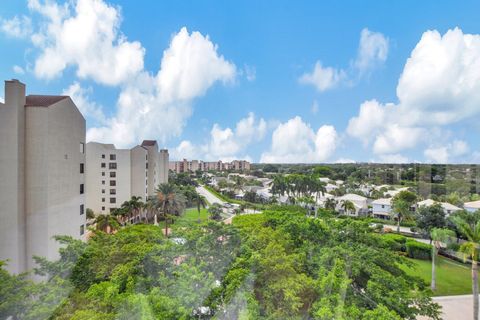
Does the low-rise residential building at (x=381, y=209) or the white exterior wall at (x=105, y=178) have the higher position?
the white exterior wall at (x=105, y=178)

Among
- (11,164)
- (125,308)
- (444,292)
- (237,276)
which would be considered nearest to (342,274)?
(237,276)

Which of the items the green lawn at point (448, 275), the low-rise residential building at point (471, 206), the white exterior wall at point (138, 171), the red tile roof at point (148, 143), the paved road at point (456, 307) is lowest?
the green lawn at point (448, 275)

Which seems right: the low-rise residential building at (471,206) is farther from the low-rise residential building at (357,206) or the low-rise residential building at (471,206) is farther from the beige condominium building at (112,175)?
the beige condominium building at (112,175)

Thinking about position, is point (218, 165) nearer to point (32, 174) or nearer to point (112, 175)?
point (112, 175)

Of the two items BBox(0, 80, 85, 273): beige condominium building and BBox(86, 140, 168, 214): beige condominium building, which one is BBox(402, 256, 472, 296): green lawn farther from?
BBox(86, 140, 168, 214): beige condominium building

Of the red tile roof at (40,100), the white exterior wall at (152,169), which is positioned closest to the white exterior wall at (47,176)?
the red tile roof at (40,100)

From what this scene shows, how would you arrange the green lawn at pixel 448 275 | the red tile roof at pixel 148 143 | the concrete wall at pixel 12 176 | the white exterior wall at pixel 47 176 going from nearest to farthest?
the concrete wall at pixel 12 176
the white exterior wall at pixel 47 176
the green lawn at pixel 448 275
the red tile roof at pixel 148 143
